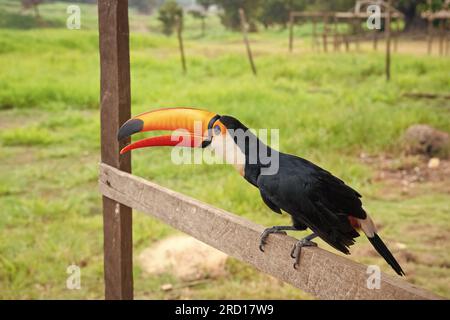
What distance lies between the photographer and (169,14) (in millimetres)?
12219

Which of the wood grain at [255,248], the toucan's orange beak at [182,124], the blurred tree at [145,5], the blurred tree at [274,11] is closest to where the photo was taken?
the wood grain at [255,248]

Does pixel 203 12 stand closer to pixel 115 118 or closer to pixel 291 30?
pixel 291 30

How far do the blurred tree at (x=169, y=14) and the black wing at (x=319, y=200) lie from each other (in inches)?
417

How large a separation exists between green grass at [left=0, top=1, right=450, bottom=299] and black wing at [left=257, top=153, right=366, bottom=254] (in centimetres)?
184

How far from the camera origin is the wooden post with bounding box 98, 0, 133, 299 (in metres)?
2.17

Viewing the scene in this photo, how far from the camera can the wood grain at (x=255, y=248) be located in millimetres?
1432

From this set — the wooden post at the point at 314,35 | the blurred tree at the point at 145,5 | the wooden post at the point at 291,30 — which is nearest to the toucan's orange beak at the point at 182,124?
the wooden post at the point at 291,30

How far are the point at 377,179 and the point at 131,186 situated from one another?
135 inches

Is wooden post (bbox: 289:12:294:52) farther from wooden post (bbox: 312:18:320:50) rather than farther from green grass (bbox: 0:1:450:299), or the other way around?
wooden post (bbox: 312:18:320:50)

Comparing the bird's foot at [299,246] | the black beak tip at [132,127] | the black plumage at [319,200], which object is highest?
the black beak tip at [132,127]

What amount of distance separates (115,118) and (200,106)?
5420 millimetres

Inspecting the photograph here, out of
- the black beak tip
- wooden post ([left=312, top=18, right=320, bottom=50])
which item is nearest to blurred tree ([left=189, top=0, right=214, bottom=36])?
wooden post ([left=312, top=18, right=320, bottom=50])

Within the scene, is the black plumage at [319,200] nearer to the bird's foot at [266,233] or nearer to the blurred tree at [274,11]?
the bird's foot at [266,233]

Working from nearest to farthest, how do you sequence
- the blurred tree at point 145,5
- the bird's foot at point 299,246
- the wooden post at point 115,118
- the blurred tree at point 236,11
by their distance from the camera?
the bird's foot at point 299,246 → the wooden post at point 115,118 → the blurred tree at point 236,11 → the blurred tree at point 145,5
